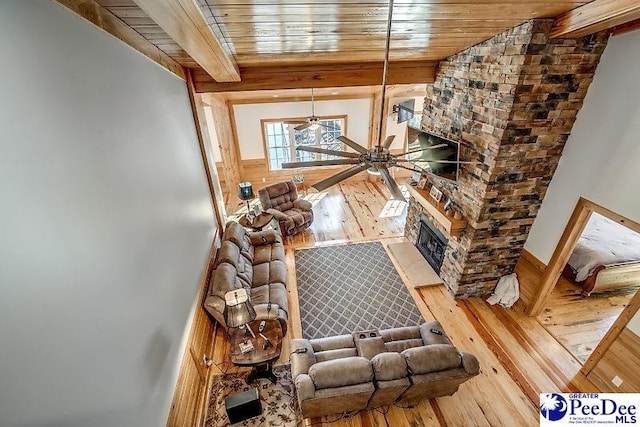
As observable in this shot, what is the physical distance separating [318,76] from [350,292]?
3365 mm

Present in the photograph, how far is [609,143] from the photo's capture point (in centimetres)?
287

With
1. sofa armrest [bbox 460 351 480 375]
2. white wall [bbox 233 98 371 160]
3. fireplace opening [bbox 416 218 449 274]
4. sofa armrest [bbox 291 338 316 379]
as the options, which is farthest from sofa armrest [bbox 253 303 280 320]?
white wall [bbox 233 98 371 160]

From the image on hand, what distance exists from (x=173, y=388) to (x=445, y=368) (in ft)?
8.04

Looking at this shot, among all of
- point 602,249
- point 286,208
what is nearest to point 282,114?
point 286,208

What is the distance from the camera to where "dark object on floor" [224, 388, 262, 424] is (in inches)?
106

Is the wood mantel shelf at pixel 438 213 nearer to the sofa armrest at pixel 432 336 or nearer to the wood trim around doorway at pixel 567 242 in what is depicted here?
the wood trim around doorway at pixel 567 242

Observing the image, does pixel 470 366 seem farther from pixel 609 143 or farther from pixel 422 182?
pixel 422 182

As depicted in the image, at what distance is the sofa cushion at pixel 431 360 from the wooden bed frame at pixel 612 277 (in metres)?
3.23

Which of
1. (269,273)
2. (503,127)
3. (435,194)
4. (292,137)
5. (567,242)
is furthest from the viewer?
(292,137)

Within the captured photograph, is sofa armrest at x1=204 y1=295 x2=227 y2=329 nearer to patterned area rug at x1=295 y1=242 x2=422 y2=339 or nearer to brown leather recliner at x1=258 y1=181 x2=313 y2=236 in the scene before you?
patterned area rug at x1=295 y1=242 x2=422 y2=339

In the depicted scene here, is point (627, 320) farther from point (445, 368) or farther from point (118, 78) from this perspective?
point (118, 78)

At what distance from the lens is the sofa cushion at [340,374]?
2.40 meters

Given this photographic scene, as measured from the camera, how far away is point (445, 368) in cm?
250

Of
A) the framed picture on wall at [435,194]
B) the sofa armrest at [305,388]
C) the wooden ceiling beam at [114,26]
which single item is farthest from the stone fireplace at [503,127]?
the wooden ceiling beam at [114,26]
